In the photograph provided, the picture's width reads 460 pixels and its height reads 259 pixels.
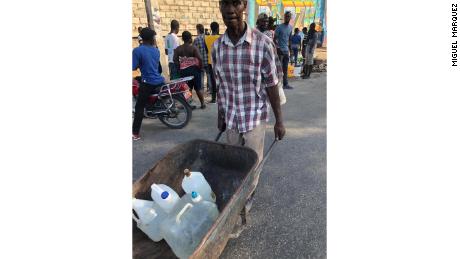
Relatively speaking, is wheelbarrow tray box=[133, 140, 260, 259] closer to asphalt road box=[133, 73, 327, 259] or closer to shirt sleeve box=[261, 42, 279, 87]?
asphalt road box=[133, 73, 327, 259]

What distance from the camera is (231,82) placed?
2457 millimetres

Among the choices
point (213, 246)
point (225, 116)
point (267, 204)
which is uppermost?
point (225, 116)

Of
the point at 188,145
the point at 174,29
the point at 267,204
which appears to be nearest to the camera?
the point at 188,145

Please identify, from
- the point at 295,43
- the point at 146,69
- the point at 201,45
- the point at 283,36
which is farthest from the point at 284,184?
the point at 295,43

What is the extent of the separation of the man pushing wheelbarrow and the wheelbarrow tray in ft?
0.62

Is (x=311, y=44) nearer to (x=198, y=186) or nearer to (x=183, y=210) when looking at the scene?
(x=198, y=186)

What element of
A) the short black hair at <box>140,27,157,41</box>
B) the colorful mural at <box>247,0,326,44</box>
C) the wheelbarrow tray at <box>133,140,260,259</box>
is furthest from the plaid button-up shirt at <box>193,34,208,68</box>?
the colorful mural at <box>247,0,326,44</box>

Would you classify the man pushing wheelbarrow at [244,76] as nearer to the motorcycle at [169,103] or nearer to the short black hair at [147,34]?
the short black hair at [147,34]

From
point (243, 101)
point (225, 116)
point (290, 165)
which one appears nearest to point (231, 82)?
point (243, 101)

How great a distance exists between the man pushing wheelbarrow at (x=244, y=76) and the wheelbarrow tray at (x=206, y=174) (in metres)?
0.19

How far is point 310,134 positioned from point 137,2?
6.67m

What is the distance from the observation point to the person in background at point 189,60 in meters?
6.05

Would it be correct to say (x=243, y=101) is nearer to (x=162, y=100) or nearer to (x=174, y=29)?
(x=162, y=100)

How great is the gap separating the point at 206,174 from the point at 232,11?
4.41 ft
